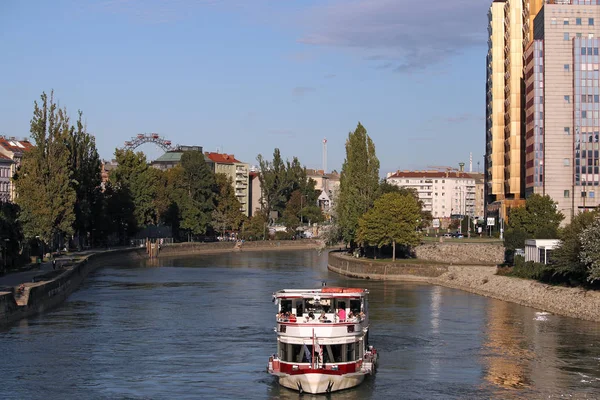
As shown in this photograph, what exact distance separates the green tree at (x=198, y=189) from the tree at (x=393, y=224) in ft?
252

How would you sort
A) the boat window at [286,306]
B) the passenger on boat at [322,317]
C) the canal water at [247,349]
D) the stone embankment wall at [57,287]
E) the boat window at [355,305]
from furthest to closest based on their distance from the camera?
the stone embankment wall at [57,287]
the boat window at [355,305]
the boat window at [286,306]
the canal water at [247,349]
the passenger on boat at [322,317]

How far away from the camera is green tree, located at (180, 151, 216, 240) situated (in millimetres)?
186125

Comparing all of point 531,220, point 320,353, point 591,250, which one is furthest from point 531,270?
point 320,353

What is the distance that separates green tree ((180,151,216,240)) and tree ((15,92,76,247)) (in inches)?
2669

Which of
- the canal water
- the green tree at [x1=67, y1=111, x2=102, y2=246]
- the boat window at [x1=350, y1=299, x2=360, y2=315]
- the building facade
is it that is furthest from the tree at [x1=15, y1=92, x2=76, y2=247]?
the boat window at [x1=350, y1=299, x2=360, y2=315]

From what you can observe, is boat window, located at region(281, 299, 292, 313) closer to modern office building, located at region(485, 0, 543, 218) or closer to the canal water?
the canal water

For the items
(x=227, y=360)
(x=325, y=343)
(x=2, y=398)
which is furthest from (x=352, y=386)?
(x=2, y=398)

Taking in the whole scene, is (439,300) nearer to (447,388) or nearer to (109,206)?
(447,388)

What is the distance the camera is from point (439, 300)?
79.4m

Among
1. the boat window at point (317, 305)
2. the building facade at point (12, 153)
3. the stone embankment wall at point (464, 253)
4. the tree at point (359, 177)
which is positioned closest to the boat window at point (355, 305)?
the boat window at point (317, 305)

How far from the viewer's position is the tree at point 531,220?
333 ft

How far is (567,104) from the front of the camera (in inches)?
4825

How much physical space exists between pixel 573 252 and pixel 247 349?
30.1 metres

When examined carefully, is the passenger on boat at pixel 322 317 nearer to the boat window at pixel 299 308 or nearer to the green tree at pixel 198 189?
the boat window at pixel 299 308
